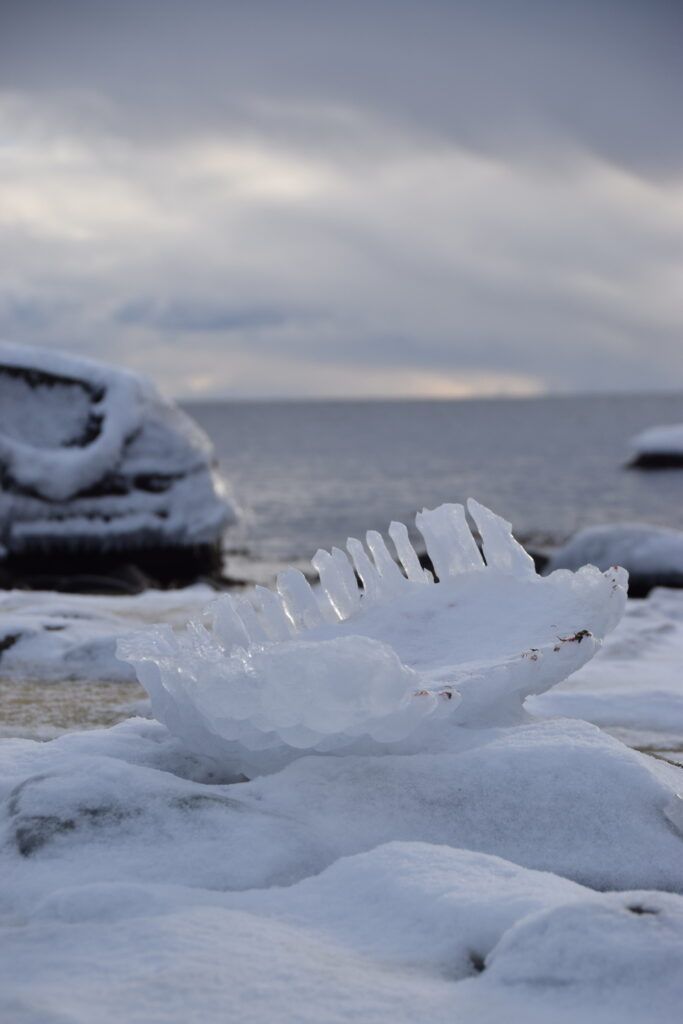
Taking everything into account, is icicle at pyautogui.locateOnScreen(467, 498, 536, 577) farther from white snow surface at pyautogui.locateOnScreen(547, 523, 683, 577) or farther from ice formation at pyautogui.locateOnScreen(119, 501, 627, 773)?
white snow surface at pyautogui.locateOnScreen(547, 523, 683, 577)

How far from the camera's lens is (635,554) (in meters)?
11.6

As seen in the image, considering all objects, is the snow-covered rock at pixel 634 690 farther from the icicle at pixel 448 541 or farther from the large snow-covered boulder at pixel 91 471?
the large snow-covered boulder at pixel 91 471

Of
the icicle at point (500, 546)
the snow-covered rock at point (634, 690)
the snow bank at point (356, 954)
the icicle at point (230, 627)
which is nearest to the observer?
the snow bank at point (356, 954)

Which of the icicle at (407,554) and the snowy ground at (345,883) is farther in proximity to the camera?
the icicle at (407,554)

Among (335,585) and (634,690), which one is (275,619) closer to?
(335,585)

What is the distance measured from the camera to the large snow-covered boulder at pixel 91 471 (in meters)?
12.3

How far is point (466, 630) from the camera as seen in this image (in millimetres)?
3033

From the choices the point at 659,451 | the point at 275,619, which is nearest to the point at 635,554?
the point at 275,619

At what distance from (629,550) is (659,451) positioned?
132 ft

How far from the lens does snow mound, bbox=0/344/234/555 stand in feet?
40.3

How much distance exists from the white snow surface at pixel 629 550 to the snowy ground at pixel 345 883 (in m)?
8.86

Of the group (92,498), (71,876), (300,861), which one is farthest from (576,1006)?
(92,498)

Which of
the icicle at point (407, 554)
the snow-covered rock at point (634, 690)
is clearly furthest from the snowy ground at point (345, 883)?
the snow-covered rock at point (634, 690)

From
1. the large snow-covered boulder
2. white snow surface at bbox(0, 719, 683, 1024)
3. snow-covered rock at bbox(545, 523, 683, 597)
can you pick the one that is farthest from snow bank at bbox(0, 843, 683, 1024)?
the large snow-covered boulder
